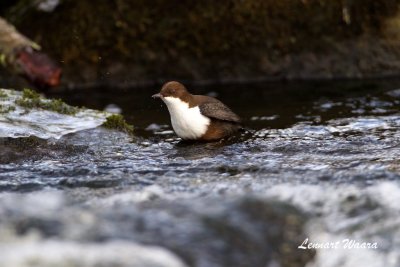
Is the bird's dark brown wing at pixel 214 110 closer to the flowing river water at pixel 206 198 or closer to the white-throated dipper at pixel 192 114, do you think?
the white-throated dipper at pixel 192 114

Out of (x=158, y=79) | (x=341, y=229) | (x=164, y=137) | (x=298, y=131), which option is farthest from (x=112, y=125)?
(x=158, y=79)

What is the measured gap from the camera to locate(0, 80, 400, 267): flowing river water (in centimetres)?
366

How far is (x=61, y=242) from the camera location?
11.7 feet

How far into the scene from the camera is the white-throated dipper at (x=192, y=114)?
646cm

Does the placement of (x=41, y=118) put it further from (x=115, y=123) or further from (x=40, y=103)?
(x=115, y=123)

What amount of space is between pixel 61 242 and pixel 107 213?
50cm

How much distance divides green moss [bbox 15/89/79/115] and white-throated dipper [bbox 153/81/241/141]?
774 millimetres

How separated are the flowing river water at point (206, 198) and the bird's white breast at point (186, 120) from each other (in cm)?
12

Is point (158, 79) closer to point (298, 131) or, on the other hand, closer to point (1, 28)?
point (1, 28)

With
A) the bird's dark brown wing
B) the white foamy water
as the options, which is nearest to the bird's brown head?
the bird's dark brown wing

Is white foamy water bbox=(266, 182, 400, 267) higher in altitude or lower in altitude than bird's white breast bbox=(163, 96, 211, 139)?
lower

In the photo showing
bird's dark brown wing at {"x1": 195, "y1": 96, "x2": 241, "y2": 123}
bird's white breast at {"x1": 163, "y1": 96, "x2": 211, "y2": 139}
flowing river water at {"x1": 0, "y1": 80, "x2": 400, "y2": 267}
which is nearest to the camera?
flowing river water at {"x1": 0, "y1": 80, "x2": 400, "y2": 267}

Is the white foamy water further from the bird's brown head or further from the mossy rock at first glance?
the mossy rock

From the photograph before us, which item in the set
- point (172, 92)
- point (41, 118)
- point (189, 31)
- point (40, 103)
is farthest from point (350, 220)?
point (189, 31)
